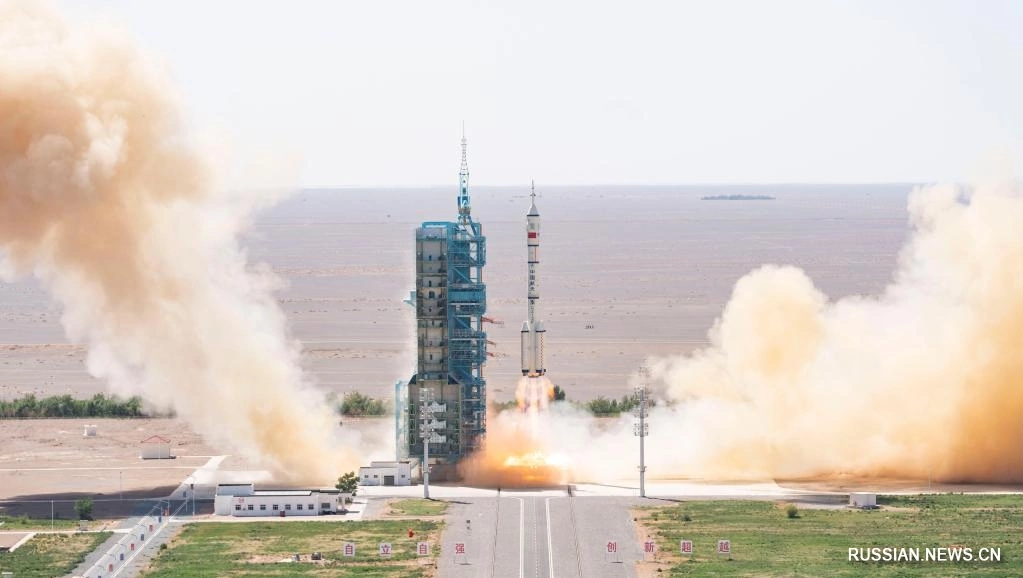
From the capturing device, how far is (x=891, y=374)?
7881 centimetres

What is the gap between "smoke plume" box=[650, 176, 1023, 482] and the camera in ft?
252

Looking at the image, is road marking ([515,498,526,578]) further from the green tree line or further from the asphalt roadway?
the green tree line

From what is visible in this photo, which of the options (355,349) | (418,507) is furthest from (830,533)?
(355,349)

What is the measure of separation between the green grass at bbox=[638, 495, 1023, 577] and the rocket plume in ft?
57.1

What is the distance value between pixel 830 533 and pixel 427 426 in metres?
17.3

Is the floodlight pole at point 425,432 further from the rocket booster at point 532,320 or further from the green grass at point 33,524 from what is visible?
the green grass at point 33,524

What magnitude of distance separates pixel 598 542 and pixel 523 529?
3.49 metres

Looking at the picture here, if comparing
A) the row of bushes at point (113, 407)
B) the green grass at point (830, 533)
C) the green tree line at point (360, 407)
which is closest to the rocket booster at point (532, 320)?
the green grass at point (830, 533)

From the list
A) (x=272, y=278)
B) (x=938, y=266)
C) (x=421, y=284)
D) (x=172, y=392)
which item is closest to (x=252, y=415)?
(x=172, y=392)

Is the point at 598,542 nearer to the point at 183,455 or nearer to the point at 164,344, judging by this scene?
the point at 164,344

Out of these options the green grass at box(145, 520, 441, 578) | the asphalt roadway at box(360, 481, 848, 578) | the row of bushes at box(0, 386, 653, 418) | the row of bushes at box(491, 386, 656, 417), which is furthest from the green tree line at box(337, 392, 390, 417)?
Answer: the green grass at box(145, 520, 441, 578)

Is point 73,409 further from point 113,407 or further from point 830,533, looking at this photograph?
point 830,533

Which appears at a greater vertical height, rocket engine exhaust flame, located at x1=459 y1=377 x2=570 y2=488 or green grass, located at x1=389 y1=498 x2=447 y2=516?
rocket engine exhaust flame, located at x1=459 y1=377 x2=570 y2=488

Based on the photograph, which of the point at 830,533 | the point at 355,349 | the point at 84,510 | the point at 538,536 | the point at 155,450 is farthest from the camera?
the point at 355,349
